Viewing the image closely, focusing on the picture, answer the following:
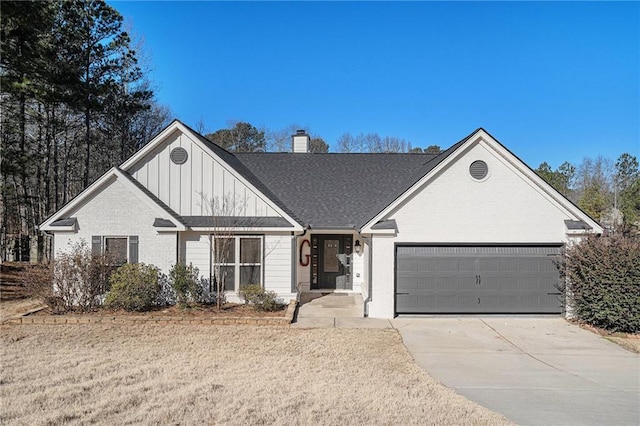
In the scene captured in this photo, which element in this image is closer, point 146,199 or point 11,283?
point 146,199

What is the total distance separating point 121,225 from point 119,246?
25.7 inches

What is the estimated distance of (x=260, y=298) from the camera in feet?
37.5

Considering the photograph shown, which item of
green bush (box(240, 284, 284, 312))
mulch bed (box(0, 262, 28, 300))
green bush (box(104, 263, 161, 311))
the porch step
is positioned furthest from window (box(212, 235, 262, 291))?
mulch bed (box(0, 262, 28, 300))

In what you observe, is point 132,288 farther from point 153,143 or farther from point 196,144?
point 196,144

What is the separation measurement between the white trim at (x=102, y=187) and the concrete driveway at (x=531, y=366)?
7.58m

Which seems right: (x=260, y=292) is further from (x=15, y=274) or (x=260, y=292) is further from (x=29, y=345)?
(x=15, y=274)

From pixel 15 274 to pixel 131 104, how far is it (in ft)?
38.7

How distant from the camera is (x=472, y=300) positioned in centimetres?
1150

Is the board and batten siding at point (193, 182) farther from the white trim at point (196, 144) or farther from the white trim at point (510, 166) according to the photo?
the white trim at point (510, 166)

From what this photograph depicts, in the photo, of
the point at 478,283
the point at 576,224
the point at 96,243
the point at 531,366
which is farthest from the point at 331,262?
the point at 531,366

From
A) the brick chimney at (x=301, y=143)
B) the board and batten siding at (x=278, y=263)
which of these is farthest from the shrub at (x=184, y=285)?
the brick chimney at (x=301, y=143)

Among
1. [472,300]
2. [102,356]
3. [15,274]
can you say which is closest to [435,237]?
[472,300]

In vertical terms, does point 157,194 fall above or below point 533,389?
above

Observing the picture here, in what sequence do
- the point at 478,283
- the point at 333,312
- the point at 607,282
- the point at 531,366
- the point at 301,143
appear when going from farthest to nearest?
the point at 301,143 → the point at 333,312 → the point at 478,283 → the point at 607,282 → the point at 531,366
